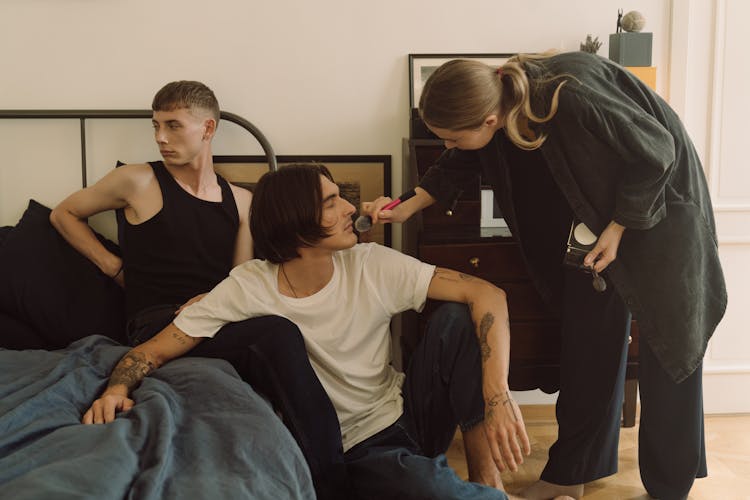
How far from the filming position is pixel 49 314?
82.5 inches

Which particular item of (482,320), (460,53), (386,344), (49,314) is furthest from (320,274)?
(460,53)

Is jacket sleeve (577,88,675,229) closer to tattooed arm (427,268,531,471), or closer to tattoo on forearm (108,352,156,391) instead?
tattooed arm (427,268,531,471)

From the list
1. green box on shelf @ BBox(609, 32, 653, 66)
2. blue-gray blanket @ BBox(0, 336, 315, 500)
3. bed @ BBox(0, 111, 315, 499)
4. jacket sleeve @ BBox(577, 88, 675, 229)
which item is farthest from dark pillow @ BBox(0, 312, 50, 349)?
green box on shelf @ BBox(609, 32, 653, 66)

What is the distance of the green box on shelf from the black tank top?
4.72 ft

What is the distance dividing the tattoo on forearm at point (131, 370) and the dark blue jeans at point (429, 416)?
0.50m

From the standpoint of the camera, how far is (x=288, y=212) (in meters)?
1.68

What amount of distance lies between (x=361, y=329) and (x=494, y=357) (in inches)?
13.0

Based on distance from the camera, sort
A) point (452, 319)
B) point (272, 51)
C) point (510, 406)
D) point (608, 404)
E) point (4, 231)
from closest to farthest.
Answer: point (510, 406) → point (452, 319) → point (608, 404) → point (4, 231) → point (272, 51)

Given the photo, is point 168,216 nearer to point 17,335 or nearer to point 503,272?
point 17,335

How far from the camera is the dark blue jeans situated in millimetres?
1498

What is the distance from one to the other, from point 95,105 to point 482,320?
5.16 ft

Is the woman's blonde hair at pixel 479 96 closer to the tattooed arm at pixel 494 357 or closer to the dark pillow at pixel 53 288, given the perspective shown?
the tattooed arm at pixel 494 357

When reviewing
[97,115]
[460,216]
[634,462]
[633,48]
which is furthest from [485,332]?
[97,115]

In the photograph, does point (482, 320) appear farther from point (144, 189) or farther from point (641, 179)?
point (144, 189)
